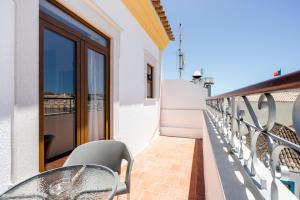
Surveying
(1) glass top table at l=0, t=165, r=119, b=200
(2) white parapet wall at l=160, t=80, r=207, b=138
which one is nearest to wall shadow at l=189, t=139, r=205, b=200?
(1) glass top table at l=0, t=165, r=119, b=200

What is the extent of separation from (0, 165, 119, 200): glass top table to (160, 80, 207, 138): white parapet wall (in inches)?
198

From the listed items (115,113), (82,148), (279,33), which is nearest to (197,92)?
(115,113)

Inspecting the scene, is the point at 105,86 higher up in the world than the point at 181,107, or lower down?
higher up

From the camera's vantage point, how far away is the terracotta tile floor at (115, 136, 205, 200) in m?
2.29

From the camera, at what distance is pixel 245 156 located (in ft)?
3.82

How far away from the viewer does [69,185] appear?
1030mm

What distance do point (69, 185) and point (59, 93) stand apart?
1.27 metres

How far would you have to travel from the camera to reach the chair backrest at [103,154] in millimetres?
1583

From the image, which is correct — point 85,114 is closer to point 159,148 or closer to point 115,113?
point 115,113

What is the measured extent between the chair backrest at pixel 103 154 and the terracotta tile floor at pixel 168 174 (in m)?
0.85

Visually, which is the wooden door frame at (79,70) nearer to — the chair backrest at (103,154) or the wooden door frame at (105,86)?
the wooden door frame at (105,86)

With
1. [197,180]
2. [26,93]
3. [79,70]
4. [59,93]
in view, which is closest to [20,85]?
[26,93]

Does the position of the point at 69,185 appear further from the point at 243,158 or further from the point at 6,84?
the point at 243,158

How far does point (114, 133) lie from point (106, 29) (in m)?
1.87
